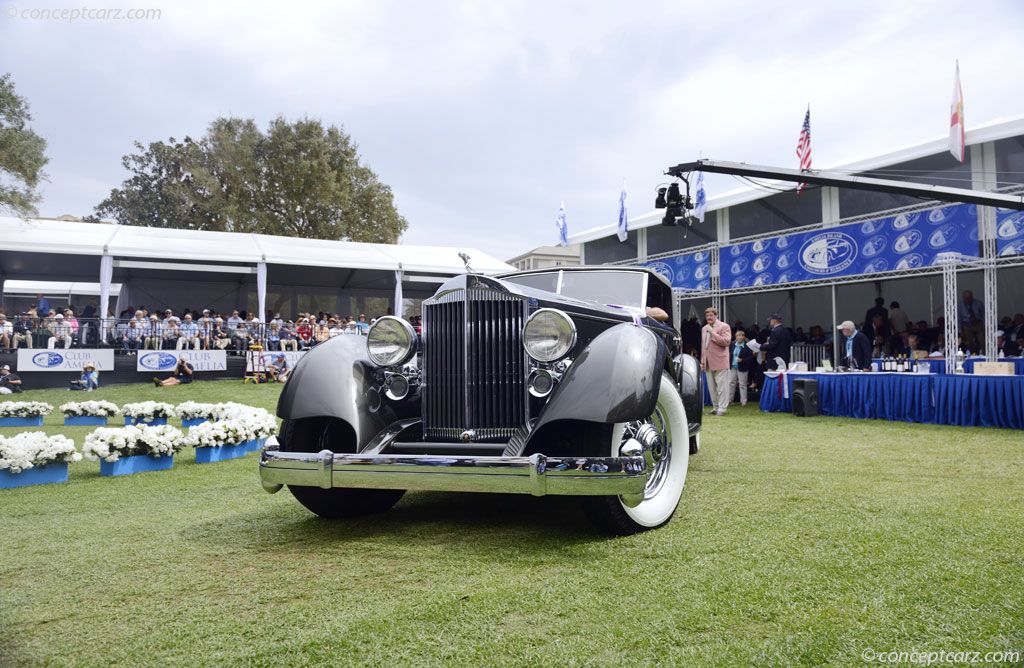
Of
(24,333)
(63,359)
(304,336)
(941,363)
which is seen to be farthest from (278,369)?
(941,363)

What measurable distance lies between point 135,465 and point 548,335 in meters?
4.41

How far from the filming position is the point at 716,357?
391 inches

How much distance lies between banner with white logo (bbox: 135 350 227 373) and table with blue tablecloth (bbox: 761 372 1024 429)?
1249cm

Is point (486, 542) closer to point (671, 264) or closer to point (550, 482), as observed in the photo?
point (550, 482)

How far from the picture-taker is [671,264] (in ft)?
60.1

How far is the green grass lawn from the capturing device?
2057 millimetres

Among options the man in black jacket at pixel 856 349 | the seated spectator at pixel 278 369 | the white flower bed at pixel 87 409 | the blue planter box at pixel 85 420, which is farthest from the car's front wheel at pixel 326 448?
the seated spectator at pixel 278 369

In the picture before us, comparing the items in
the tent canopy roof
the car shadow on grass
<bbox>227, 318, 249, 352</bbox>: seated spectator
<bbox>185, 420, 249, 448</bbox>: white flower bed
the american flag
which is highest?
the american flag

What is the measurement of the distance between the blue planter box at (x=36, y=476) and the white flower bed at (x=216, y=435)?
105cm

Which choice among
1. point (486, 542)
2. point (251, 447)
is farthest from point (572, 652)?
point (251, 447)

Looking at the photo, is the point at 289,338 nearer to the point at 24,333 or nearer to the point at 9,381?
the point at 24,333

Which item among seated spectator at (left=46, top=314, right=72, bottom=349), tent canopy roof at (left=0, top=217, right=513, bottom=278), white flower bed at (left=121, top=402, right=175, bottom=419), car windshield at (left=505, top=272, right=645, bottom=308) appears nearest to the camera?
car windshield at (left=505, top=272, right=645, bottom=308)

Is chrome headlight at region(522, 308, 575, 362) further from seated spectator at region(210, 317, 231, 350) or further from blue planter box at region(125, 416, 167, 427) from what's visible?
seated spectator at region(210, 317, 231, 350)
